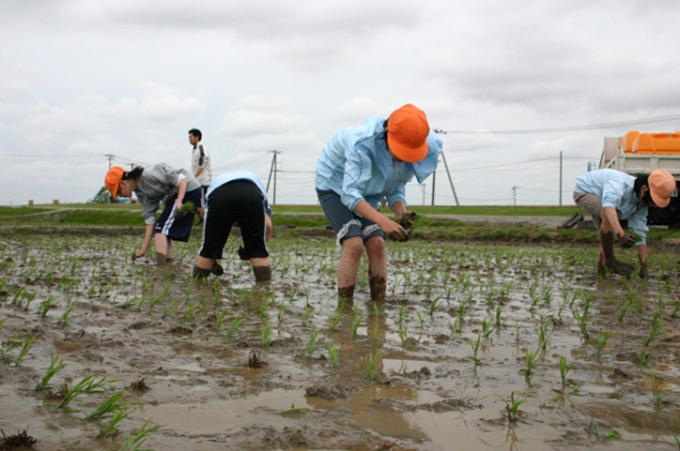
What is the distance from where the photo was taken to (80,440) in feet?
6.43

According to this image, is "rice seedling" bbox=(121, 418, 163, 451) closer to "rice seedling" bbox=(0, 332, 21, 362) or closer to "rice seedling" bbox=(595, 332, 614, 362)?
"rice seedling" bbox=(0, 332, 21, 362)

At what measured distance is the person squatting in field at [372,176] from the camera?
4.25 m

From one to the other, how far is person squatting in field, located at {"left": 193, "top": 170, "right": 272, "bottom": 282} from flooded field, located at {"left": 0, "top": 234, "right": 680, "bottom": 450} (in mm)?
431

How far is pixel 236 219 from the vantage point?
221 inches

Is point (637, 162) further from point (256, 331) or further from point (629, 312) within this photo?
point (256, 331)

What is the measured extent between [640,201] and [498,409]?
194 inches

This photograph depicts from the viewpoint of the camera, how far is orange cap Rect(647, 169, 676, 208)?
19.8 ft

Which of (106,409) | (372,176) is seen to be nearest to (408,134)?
(372,176)

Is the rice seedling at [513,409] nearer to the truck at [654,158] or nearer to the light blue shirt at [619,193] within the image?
the light blue shirt at [619,193]

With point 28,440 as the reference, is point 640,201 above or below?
above

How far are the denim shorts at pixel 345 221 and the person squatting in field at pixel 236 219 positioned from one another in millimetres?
887

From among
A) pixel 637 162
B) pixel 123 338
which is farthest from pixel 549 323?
pixel 637 162

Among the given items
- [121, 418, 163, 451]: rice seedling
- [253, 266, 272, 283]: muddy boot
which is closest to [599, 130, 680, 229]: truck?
[253, 266, 272, 283]: muddy boot

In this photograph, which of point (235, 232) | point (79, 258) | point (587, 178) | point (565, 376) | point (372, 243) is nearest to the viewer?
point (565, 376)
